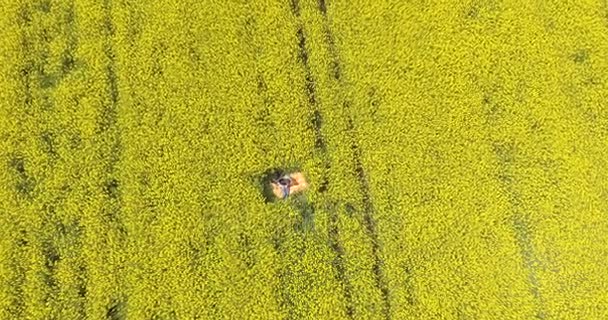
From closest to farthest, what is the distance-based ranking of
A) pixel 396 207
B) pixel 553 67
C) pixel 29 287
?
pixel 29 287
pixel 396 207
pixel 553 67

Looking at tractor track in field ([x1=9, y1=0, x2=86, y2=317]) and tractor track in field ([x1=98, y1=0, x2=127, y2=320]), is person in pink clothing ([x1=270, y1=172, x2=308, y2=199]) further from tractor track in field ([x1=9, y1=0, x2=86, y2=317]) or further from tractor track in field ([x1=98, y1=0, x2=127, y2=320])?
tractor track in field ([x1=9, y1=0, x2=86, y2=317])

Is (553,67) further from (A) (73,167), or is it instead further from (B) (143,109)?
(A) (73,167)

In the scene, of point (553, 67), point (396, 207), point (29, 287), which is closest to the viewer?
point (29, 287)

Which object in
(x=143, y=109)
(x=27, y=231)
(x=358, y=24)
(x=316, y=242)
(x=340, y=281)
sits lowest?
(x=340, y=281)

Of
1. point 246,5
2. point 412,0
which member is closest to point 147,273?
point 246,5

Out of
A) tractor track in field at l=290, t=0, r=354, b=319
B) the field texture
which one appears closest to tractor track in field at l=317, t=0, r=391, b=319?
the field texture

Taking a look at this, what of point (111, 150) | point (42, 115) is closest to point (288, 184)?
point (111, 150)
